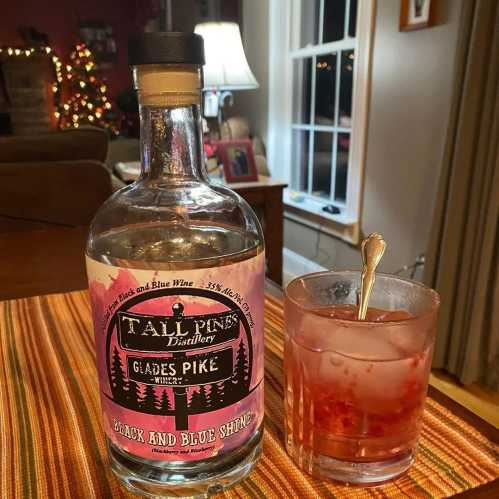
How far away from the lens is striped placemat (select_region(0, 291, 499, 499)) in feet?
1.23

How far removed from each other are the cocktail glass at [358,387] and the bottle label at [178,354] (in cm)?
4

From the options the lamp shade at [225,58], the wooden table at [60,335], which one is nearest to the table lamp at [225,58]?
the lamp shade at [225,58]

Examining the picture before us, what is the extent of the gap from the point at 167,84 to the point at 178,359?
0.18 meters

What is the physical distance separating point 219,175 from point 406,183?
0.94m

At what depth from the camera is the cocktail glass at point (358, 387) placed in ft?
1.20

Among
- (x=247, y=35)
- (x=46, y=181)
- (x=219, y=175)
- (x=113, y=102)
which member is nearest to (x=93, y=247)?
(x=46, y=181)

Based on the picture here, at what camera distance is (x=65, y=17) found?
4.79m

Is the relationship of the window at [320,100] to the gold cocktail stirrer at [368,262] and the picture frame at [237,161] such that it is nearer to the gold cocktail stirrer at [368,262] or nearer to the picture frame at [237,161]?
the picture frame at [237,161]

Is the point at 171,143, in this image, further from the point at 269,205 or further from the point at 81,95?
the point at 81,95

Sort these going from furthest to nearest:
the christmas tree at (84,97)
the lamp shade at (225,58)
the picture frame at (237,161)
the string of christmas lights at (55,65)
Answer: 1. the christmas tree at (84,97)
2. the string of christmas lights at (55,65)
3. the picture frame at (237,161)
4. the lamp shade at (225,58)

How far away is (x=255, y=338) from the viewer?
369mm

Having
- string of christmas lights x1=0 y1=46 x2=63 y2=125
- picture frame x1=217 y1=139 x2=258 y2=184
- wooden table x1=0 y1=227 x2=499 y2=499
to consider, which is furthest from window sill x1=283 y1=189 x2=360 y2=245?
string of christmas lights x1=0 y1=46 x2=63 y2=125

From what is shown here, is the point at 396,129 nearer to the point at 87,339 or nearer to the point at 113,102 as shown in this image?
the point at 87,339

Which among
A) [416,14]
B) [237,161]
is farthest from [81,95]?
[416,14]
